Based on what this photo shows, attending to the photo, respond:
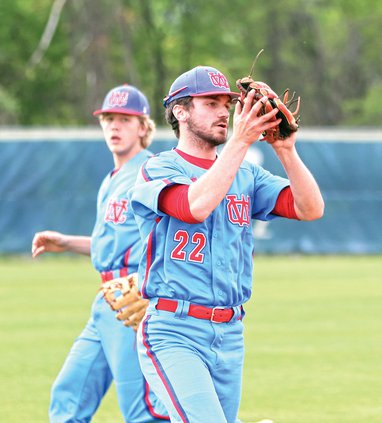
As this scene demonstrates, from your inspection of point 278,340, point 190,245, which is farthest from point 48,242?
point 278,340

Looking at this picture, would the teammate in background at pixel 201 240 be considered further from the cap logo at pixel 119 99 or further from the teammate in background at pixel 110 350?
the cap logo at pixel 119 99

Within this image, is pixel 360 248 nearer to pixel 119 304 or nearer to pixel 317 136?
pixel 317 136

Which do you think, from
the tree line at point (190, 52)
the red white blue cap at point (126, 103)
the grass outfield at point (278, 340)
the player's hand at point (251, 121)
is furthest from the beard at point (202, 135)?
the tree line at point (190, 52)

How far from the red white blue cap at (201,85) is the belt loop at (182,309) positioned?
960mm

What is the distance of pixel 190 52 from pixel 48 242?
116 feet

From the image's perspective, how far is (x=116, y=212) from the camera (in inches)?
258

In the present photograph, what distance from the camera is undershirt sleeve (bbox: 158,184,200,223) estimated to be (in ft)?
15.3

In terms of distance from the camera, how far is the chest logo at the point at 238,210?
496cm

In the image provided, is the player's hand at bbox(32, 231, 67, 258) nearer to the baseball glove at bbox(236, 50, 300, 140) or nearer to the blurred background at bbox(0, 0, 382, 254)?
the baseball glove at bbox(236, 50, 300, 140)

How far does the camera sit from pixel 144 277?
4.97 meters

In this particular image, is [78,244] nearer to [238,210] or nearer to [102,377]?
[102,377]

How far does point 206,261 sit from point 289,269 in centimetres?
1462

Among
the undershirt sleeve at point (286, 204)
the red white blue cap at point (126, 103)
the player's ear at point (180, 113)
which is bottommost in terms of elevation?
the undershirt sleeve at point (286, 204)

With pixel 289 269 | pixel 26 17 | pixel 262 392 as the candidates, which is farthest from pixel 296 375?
pixel 26 17
